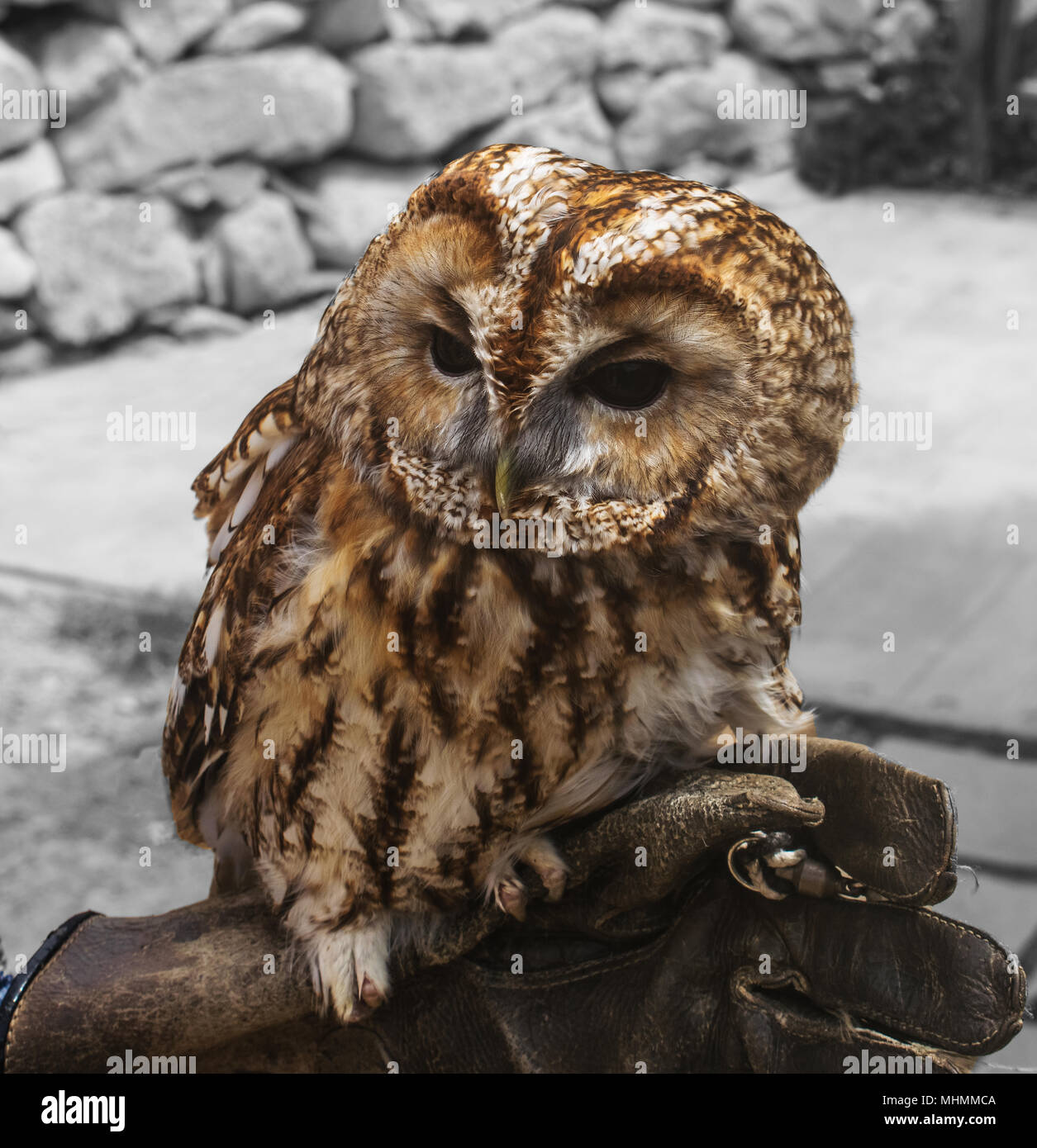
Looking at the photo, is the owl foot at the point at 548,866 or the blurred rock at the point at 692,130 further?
the blurred rock at the point at 692,130

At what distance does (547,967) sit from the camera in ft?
4.08

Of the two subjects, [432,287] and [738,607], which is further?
[738,607]

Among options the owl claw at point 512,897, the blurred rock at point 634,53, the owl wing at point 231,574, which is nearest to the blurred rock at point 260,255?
the blurred rock at point 634,53

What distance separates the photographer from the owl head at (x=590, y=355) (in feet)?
3.10

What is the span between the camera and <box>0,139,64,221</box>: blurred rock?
461cm

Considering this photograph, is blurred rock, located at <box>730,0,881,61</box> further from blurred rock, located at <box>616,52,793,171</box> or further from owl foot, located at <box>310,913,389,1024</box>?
owl foot, located at <box>310,913,389,1024</box>

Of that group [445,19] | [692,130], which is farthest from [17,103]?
[692,130]

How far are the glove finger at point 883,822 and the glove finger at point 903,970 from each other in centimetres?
4

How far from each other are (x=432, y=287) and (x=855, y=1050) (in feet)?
2.31

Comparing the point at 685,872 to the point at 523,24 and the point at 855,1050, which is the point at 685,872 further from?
the point at 523,24

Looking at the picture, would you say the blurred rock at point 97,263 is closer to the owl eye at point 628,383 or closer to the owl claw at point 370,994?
the owl claw at point 370,994

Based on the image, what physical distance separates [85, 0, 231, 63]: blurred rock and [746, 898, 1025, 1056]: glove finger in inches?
176

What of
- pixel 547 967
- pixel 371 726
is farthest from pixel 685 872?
pixel 371 726

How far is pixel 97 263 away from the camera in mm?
4688
